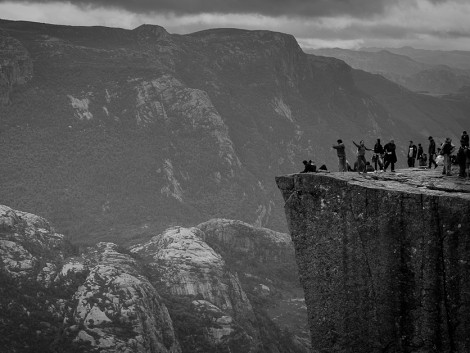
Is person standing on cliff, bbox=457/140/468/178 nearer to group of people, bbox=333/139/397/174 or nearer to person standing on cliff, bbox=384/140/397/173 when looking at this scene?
group of people, bbox=333/139/397/174

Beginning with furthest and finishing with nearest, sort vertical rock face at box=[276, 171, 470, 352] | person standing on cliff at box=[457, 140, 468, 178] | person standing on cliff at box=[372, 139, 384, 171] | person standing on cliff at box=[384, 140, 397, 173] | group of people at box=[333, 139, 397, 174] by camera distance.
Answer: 1. person standing on cliff at box=[372, 139, 384, 171]
2. person standing on cliff at box=[384, 140, 397, 173]
3. group of people at box=[333, 139, 397, 174]
4. person standing on cliff at box=[457, 140, 468, 178]
5. vertical rock face at box=[276, 171, 470, 352]

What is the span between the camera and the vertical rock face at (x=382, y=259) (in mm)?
35594

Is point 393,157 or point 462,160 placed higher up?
point 462,160

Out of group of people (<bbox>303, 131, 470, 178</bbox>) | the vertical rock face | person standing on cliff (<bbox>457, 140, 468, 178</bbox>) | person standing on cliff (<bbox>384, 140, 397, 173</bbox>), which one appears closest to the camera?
the vertical rock face

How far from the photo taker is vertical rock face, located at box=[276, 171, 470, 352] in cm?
3559

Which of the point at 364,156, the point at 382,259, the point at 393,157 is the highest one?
the point at 364,156

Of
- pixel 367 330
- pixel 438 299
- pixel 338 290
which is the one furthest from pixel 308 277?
pixel 438 299

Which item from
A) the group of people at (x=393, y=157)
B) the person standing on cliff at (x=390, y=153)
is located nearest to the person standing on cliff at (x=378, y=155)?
the group of people at (x=393, y=157)

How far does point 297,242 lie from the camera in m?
40.3

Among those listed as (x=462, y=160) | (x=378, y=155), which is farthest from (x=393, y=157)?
(x=462, y=160)

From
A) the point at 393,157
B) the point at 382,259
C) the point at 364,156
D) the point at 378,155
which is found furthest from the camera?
the point at 378,155

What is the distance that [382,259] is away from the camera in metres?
37.4

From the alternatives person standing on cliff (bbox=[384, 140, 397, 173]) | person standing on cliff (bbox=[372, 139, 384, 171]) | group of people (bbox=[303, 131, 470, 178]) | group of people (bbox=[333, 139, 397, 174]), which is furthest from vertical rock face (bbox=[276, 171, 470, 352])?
person standing on cliff (bbox=[372, 139, 384, 171])

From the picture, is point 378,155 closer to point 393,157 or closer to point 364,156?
point 393,157
